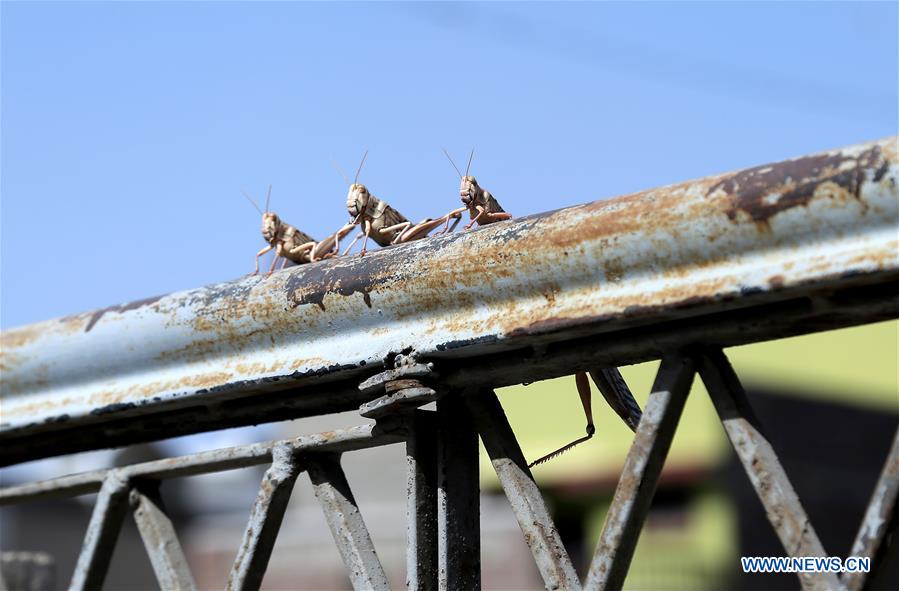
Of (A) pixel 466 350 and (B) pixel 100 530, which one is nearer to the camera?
(A) pixel 466 350

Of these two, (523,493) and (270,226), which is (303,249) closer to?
(270,226)

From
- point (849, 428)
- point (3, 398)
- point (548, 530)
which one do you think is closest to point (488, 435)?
point (548, 530)

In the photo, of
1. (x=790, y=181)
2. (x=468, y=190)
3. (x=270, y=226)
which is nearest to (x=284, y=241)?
(x=270, y=226)

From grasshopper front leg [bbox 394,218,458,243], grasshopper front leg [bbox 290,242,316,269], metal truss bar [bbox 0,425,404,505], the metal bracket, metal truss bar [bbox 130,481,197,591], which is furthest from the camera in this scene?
grasshopper front leg [bbox 290,242,316,269]

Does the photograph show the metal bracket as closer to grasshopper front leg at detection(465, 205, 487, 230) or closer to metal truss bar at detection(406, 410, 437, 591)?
metal truss bar at detection(406, 410, 437, 591)

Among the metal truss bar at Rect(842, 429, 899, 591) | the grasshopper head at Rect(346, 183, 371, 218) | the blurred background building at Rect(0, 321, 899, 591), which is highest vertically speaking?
the blurred background building at Rect(0, 321, 899, 591)

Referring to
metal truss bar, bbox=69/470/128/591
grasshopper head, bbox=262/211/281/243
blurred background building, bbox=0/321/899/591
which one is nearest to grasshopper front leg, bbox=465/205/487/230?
metal truss bar, bbox=69/470/128/591
